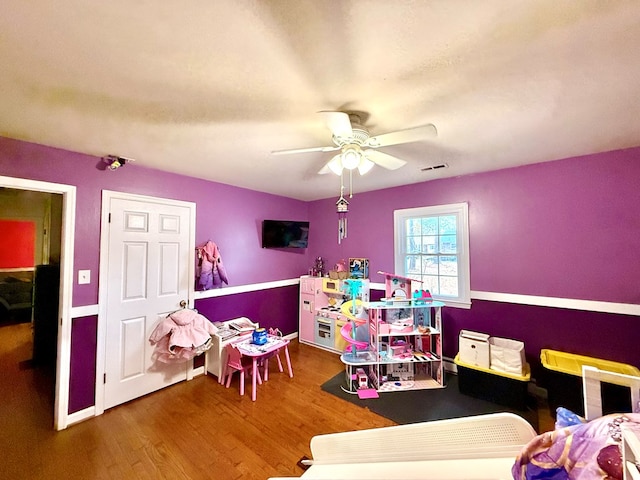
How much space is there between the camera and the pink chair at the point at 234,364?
8.78 ft

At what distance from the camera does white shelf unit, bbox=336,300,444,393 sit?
2779mm

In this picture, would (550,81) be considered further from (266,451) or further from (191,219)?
(191,219)

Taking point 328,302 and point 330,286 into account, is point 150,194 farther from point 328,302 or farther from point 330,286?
point 328,302

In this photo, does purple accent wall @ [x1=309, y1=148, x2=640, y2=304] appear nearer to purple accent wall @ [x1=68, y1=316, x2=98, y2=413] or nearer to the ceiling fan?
the ceiling fan

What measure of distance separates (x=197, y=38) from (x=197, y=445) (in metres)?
2.68

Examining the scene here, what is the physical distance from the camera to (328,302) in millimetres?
4004

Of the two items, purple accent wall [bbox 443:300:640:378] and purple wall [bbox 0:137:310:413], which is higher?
purple wall [bbox 0:137:310:413]

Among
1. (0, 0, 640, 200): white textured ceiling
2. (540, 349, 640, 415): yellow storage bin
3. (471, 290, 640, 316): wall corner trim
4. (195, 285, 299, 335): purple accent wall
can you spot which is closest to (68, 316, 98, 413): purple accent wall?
(195, 285, 299, 335): purple accent wall

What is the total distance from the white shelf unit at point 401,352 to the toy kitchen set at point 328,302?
27.4 inches

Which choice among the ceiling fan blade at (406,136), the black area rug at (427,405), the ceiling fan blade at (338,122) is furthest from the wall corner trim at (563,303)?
the ceiling fan blade at (338,122)

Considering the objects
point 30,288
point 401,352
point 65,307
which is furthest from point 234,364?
point 30,288

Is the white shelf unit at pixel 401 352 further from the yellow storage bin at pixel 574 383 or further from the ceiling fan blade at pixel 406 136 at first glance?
the ceiling fan blade at pixel 406 136

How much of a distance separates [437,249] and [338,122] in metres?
2.49

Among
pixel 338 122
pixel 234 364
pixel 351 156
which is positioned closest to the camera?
pixel 338 122
